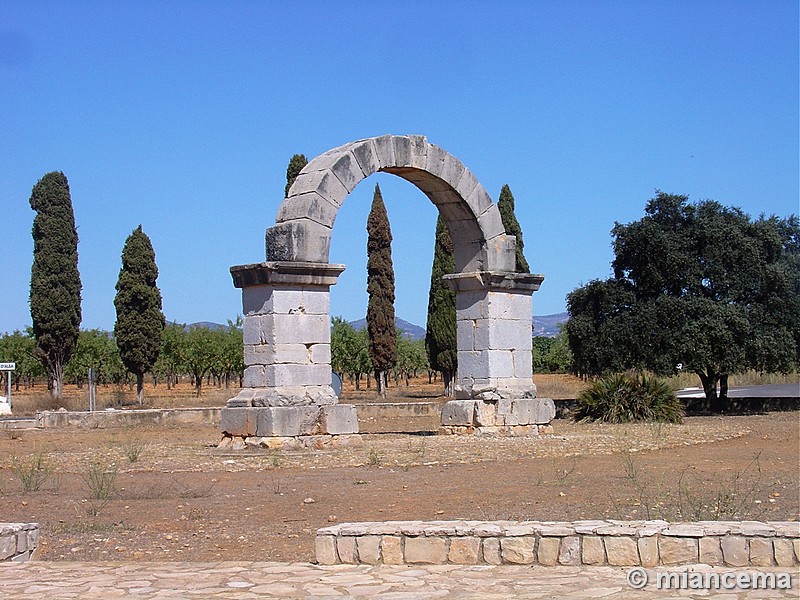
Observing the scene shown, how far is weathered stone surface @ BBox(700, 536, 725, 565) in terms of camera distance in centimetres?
582

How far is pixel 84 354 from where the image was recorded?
5316cm

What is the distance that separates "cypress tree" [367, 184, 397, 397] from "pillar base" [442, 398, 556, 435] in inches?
765

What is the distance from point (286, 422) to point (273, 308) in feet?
4.92

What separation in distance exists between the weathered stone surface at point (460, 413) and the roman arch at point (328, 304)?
0.6 inches

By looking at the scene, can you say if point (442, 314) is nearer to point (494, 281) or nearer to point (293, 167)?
point (293, 167)

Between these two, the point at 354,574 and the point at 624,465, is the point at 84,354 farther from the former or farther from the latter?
the point at 354,574

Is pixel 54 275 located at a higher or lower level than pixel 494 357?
higher

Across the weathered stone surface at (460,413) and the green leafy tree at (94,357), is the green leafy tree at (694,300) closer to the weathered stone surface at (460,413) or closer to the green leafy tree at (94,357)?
the weathered stone surface at (460,413)

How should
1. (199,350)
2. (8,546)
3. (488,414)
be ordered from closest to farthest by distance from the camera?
1. (8,546)
2. (488,414)
3. (199,350)

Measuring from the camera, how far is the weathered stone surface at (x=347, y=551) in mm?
6012

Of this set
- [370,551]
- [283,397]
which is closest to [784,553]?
[370,551]

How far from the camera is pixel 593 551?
5.88 metres

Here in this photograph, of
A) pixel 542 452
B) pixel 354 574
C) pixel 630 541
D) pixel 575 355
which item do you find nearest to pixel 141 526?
pixel 354 574

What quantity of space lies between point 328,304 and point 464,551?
8.83 meters
